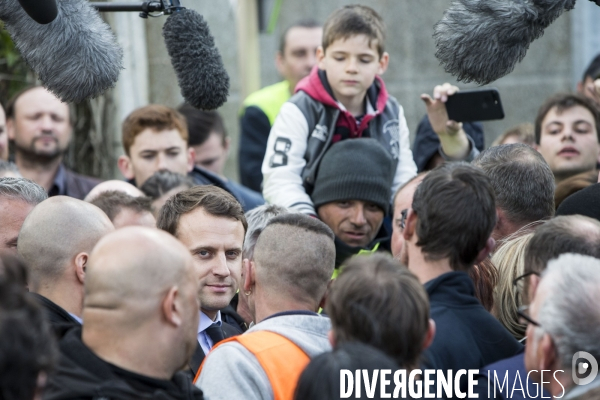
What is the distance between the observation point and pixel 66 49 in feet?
10.5

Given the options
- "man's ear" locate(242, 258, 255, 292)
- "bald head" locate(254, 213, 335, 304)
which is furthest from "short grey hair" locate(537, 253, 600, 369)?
"man's ear" locate(242, 258, 255, 292)

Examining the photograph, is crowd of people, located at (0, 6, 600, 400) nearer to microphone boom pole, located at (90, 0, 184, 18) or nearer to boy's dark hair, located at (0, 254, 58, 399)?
boy's dark hair, located at (0, 254, 58, 399)

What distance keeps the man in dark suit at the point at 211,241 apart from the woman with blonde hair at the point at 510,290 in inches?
42.2

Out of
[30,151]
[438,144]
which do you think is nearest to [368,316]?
[438,144]

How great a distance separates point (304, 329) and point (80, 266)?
843 millimetres

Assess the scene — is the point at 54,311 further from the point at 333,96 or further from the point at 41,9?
the point at 333,96

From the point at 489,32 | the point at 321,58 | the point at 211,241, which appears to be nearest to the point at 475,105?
the point at 321,58

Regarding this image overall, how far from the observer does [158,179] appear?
534 cm

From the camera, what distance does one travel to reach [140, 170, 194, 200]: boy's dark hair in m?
5.27

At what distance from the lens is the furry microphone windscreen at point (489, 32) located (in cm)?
322

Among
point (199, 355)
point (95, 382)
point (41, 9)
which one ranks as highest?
point (41, 9)

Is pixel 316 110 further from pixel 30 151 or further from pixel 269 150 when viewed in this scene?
pixel 30 151

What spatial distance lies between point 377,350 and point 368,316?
6.2 inches

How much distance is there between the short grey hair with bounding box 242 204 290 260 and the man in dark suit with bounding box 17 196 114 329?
0.67 m
